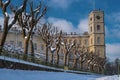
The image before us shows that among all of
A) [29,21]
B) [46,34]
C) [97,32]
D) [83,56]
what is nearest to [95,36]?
[97,32]

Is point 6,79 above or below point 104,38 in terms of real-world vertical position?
below

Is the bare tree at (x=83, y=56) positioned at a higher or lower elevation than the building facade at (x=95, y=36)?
lower

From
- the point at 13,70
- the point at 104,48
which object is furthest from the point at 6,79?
the point at 104,48

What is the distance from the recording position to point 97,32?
146m

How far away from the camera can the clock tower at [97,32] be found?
144 m

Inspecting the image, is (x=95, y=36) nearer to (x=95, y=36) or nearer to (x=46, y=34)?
(x=95, y=36)

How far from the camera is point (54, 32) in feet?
224

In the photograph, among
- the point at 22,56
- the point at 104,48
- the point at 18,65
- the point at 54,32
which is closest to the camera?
the point at 18,65

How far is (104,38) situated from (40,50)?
122 ft

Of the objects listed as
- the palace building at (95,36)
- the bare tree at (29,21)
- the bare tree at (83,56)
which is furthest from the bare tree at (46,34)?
the palace building at (95,36)

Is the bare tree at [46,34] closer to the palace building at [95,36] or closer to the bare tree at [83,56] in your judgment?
the bare tree at [83,56]

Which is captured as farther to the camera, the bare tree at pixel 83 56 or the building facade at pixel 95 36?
the building facade at pixel 95 36

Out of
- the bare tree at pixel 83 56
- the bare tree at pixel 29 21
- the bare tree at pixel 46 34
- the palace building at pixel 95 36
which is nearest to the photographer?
the bare tree at pixel 29 21

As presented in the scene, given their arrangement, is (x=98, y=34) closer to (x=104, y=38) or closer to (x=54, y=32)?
(x=104, y=38)
